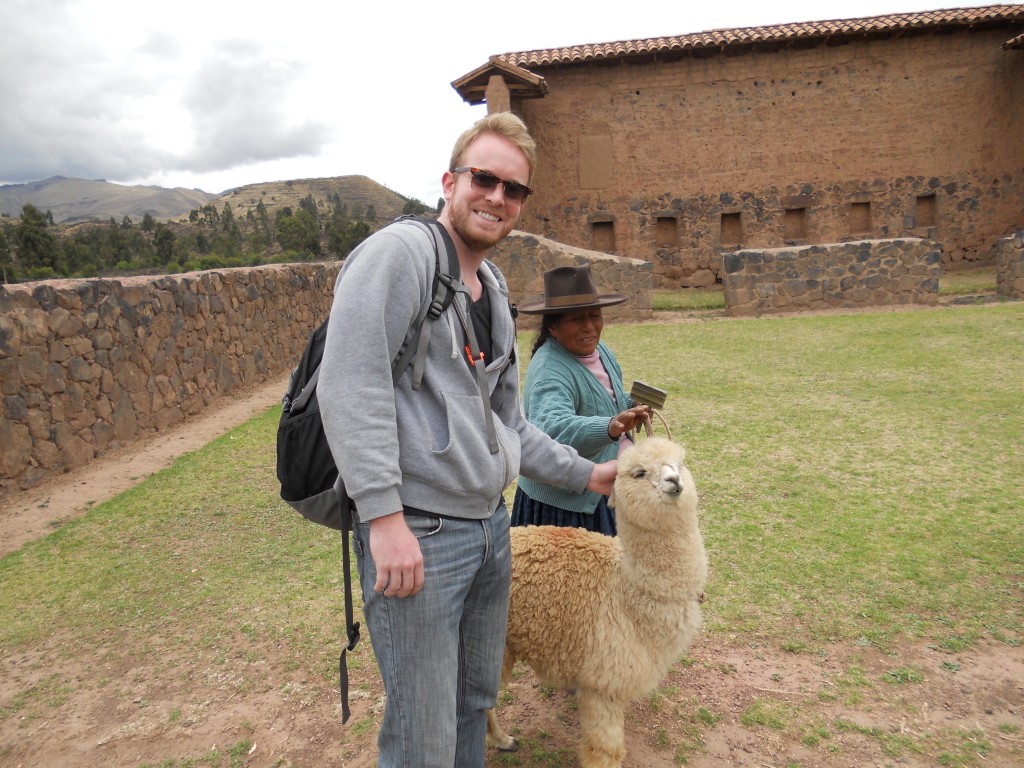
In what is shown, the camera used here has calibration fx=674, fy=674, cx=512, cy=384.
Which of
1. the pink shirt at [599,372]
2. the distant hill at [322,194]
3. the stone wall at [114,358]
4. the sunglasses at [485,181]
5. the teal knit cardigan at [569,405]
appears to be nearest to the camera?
the sunglasses at [485,181]

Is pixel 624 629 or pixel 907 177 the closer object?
pixel 624 629

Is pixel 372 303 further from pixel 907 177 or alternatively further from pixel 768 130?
pixel 907 177

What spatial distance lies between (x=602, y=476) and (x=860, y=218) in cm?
1843

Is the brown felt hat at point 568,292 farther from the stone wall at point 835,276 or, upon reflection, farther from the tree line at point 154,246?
the tree line at point 154,246

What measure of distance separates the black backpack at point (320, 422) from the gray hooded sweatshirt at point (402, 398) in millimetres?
30

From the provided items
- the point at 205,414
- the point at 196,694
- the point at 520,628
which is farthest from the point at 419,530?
the point at 205,414

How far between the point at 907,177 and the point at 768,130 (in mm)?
3822

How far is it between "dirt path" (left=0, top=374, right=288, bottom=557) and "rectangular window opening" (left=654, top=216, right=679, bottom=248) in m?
12.0

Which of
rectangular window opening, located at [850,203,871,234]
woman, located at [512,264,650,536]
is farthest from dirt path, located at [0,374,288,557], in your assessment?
rectangular window opening, located at [850,203,871,234]

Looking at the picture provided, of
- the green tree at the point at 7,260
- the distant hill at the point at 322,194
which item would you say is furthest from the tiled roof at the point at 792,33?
the distant hill at the point at 322,194

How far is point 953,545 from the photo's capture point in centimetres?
380

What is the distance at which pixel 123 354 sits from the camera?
7238 mm

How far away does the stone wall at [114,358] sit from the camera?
5.91 meters

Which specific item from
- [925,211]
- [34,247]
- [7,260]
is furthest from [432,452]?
[34,247]
